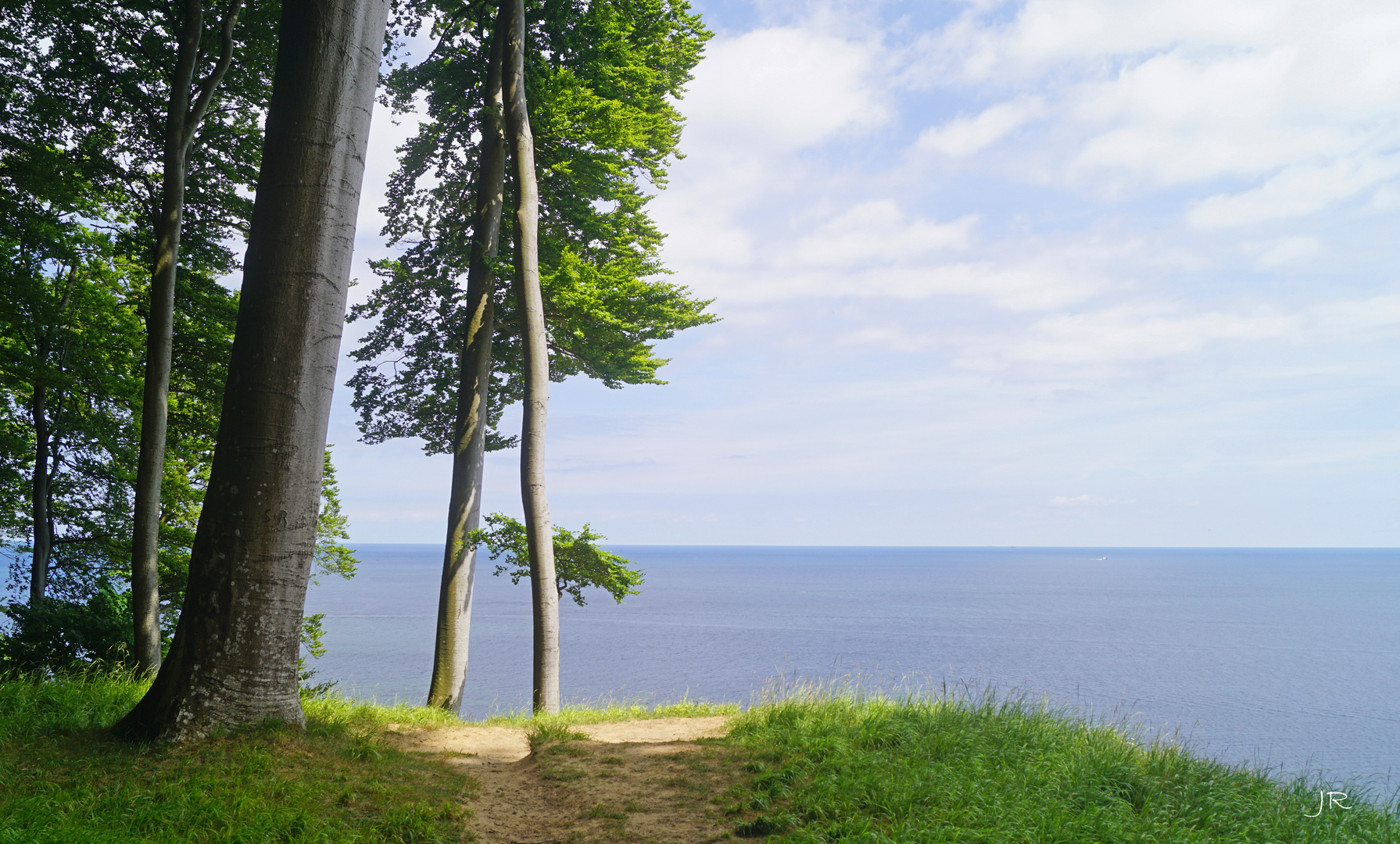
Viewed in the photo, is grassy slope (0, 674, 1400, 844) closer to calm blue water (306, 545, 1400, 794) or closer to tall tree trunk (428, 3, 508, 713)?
calm blue water (306, 545, 1400, 794)

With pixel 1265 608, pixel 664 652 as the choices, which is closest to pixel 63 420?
pixel 664 652

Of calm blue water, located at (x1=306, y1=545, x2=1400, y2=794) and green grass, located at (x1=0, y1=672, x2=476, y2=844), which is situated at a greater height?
green grass, located at (x1=0, y1=672, x2=476, y2=844)

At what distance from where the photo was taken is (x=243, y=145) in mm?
12258

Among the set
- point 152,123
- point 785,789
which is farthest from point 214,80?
point 785,789

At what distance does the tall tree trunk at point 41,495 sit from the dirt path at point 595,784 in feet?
44.8

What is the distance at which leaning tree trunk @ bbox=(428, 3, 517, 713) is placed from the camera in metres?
11.7

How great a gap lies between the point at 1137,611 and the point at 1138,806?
103134 mm

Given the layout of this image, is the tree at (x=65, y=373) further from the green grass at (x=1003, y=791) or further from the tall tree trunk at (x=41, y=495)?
the green grass at (x=1003, y=791)

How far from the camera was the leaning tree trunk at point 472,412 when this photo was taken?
11688mm

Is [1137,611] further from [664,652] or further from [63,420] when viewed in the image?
[63,420]

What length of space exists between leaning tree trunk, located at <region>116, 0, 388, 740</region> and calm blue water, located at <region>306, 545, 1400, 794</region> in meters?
6.48

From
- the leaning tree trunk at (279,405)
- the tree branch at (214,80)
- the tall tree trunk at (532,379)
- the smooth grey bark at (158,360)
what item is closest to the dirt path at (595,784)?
the leaning tree trunk at (279,405)
